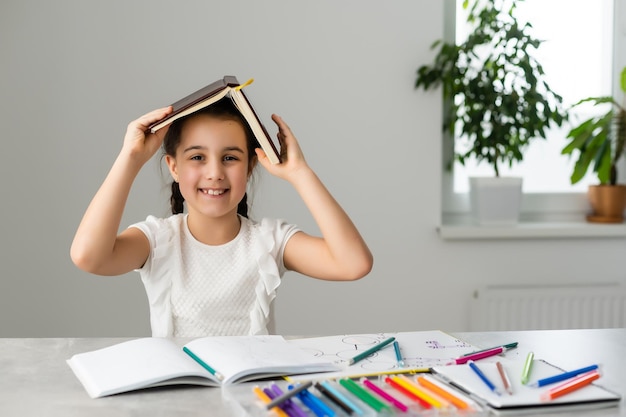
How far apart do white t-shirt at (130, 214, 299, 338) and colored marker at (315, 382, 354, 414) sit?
0.61 meters

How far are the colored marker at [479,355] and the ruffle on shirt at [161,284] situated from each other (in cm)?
66

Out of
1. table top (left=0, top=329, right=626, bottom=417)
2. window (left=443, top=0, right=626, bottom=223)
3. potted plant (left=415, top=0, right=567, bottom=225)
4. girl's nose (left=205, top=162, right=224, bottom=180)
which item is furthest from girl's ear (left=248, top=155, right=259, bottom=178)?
window (left=443, top=0, right=626, bottom=223)

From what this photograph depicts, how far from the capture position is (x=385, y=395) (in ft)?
3.10

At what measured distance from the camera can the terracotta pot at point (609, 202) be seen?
3.06 meters

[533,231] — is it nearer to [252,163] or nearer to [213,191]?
[252,163]

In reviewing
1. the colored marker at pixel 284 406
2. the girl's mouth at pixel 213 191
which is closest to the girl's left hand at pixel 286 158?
the girl's mouth at pixel 213 191

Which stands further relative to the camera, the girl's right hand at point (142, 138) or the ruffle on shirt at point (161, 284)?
the ruffle on shirt at point (161, 284)

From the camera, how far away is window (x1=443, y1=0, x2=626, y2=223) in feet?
10.2

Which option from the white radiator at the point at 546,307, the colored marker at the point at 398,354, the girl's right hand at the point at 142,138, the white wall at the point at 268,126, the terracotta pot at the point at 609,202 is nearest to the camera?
the colored marker at the point at 398,354

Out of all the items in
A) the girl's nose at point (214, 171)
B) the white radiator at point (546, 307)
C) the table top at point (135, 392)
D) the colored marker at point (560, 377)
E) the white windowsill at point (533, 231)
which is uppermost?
the girl's nose at point (214, 171)

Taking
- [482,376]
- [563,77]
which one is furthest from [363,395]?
[563,77]

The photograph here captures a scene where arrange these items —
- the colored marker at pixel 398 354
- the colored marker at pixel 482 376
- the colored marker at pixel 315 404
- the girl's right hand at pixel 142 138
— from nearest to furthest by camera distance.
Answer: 1. the colored marker at pixel 315 404
2. the colored marker at pixel 482 376
3. the colored marker at pixel 398 354
4. the girl's right hand at pixel 142 138

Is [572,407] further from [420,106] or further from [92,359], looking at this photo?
[420,106]

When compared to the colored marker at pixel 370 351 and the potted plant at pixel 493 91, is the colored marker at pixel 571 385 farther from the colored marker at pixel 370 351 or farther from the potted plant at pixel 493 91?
the potted plant at pixel 493 91
